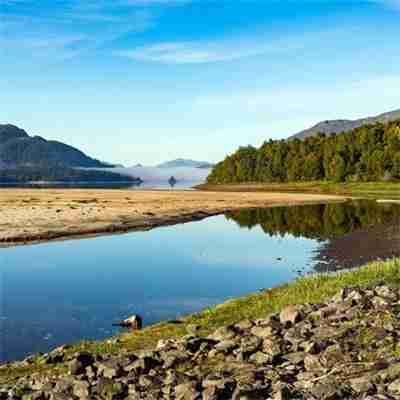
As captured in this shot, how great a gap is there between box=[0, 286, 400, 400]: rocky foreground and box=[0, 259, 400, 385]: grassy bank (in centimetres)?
95

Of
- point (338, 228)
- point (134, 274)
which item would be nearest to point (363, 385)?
point (134, 274)

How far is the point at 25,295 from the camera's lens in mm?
31422

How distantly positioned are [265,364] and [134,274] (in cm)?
2390

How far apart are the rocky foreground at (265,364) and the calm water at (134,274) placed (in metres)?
6.64

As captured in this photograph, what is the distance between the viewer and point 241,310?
23391 mm

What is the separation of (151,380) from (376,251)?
117 ft

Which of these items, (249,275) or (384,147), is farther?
Result: (384,147)

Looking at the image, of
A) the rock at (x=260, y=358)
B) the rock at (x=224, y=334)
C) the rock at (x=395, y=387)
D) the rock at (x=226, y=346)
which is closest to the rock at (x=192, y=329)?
the rock at (x=224, y=334)

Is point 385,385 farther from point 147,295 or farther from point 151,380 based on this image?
point 147,295

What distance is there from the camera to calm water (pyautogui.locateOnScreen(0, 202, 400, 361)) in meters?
25.8

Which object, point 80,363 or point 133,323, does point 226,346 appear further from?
point 133,323

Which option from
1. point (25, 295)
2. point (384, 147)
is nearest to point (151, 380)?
point (25, 295)

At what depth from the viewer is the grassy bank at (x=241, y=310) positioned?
761 inches

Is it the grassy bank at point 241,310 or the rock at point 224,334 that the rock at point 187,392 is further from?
the grassy bank at point 241,310
